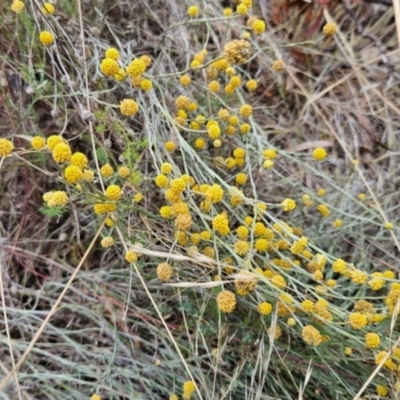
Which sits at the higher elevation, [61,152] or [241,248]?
[61,152]

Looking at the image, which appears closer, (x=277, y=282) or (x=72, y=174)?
(x=72, y=174)

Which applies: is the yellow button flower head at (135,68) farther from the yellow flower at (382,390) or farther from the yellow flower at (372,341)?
the yellow flower at (382,390)

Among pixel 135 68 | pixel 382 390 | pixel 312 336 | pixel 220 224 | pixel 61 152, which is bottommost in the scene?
pixel 382 390

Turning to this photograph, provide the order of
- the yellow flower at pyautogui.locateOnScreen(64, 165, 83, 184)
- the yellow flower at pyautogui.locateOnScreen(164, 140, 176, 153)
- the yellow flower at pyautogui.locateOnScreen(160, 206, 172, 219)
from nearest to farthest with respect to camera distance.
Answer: the yellow flower at pyautogui.locateOnScreen(64, 165, 83, 184)
the yellow flower at pyautogui.locateOnScreen(160, 206, 172, 219)
the yellow flower at pyautogui.locateOnScreen(164, 140, 176, 153)

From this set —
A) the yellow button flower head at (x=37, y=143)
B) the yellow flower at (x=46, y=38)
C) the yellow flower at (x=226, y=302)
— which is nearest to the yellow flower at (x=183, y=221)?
the yellow flower at (x=226, y=302)

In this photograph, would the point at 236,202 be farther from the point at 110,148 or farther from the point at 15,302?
the point at 15,302

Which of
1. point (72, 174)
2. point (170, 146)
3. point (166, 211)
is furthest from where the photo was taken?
point (170, 146)

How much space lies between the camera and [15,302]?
1.33m

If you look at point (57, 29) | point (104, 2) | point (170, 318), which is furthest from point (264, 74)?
point (170, 318)

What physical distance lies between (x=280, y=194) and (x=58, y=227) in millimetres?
602

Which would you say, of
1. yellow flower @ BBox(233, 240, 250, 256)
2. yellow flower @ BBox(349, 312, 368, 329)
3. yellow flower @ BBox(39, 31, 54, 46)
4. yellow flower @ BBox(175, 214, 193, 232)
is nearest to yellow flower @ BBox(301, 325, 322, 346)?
yellow flower @ BBox(349, 312, 368, 329)

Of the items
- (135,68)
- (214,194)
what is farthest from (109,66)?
(214,194)

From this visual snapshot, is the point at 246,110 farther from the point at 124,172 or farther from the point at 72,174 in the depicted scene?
the point at 72,174

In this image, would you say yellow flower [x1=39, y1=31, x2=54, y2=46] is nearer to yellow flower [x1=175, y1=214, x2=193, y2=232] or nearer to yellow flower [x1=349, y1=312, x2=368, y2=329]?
yellow flower [x1=175, y1=214, x2=193, y2=232]
